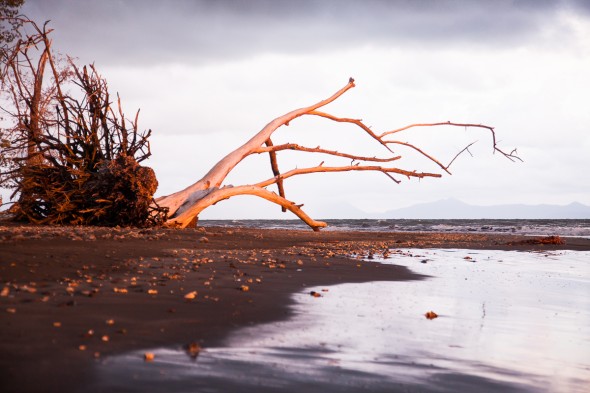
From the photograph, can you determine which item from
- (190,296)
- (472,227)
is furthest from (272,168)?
(472,227)

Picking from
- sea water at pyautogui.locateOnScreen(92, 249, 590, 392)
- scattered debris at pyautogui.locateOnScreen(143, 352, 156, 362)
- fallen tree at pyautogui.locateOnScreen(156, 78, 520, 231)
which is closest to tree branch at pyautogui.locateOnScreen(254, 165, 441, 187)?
fallen tree at pyautogui.locateOnScreen(156, 78, 520, 231)

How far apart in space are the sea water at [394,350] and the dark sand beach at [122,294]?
17 centimetres

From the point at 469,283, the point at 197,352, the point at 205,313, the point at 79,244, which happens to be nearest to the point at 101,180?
the point at 79,244

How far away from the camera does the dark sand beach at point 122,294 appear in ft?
8.66

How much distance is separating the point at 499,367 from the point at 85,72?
10.5m

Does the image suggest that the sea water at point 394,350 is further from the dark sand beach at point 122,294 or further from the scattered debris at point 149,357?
the dark sand beach at point 122,294

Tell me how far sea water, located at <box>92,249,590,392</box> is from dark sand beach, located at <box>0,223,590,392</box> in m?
0.17

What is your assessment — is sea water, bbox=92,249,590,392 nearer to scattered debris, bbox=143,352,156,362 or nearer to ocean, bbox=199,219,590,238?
scattered debris, bbox=143,352,156,362

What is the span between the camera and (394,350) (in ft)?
10.2

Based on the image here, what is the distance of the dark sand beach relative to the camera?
2.64m

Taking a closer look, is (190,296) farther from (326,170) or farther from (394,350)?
(326,170)

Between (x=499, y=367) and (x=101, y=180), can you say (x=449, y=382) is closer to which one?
(x=499, y=367)

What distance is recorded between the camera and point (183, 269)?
18.6ft

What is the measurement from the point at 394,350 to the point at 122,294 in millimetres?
1939
